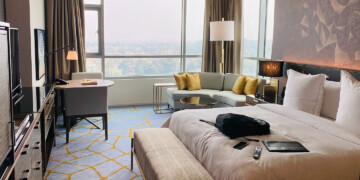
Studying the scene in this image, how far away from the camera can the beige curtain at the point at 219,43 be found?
7.03 meters

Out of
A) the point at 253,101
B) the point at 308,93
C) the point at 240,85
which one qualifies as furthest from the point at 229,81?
the point at 308,93

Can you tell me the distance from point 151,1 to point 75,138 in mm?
3638

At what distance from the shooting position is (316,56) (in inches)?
171

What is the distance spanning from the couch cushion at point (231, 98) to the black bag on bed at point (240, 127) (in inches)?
101

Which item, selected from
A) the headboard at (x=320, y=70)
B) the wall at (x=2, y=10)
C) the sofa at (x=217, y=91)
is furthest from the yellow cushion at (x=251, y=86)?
the wall at (x=2, y=10)

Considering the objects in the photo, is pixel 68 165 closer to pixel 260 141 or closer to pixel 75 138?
pixel 75 138

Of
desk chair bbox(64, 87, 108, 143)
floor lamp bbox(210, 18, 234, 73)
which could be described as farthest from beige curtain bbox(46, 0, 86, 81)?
floor lamp bbox(210, 18, 234, 73)

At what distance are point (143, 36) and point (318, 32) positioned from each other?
12.6 feet

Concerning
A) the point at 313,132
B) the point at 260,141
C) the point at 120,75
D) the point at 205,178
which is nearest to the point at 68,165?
the point at 205,178

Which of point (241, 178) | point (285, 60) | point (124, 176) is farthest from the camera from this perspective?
Result: point (285, 60)

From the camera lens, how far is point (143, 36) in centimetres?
696

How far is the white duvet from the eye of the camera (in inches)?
86.6

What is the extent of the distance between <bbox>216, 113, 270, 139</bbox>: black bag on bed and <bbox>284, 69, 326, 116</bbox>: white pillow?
111 cm

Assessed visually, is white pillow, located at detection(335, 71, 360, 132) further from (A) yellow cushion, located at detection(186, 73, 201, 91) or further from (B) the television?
(A) yellow cushion, located at detection(186, 73, 201, 91)
